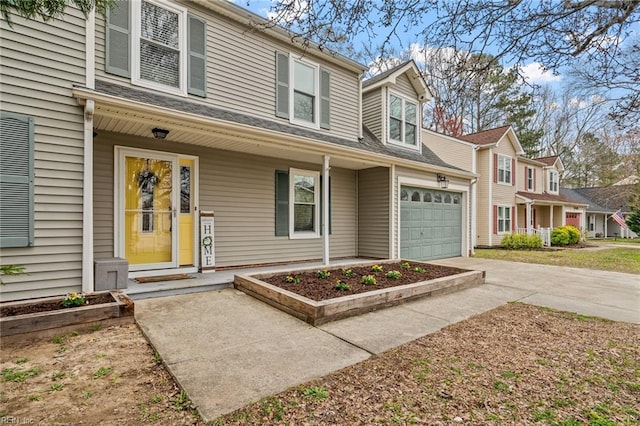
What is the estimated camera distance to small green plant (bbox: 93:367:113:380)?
2486 mm

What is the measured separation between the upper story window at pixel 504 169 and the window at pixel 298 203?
38.2ft

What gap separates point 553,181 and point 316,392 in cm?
2359

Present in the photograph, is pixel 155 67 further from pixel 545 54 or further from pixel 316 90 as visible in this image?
pixel 545 54

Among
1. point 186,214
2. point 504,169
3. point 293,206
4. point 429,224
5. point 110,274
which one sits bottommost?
point 110,274

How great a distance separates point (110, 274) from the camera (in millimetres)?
4340

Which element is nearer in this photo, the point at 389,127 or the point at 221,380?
the point at 221,380

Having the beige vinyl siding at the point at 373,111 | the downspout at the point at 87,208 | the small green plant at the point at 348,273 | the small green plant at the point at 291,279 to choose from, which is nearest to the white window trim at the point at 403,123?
the beige vinyl siding at the point at 373,111

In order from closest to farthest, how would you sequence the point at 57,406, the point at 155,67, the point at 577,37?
1. the point at 57,406
2. the point at 577,37
3. the point at 155,67

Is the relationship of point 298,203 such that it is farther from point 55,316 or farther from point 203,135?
point 55,316

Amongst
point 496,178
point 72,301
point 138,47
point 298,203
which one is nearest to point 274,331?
point 72,301

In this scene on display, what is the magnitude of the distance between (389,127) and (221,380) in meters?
8.28

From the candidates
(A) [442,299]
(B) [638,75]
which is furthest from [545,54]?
(A) [442,299]

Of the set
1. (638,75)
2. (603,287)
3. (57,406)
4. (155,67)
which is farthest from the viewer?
(603,287)

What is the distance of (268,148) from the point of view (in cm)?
628
